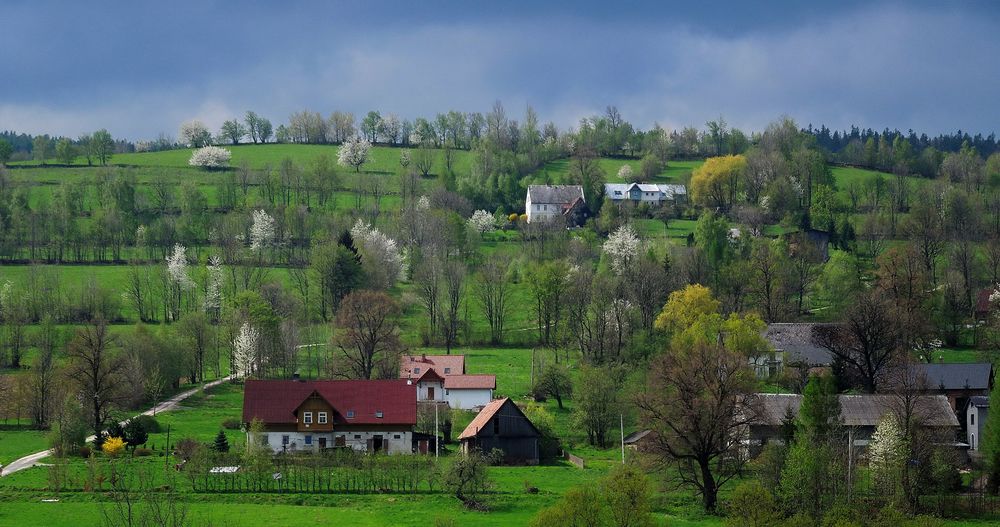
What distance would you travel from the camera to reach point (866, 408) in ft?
219

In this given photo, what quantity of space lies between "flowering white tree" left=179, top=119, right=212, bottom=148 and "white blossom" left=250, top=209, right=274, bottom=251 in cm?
6373

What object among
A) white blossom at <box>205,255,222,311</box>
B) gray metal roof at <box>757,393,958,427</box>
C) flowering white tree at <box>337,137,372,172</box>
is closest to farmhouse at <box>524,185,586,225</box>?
flowering white tree at <box>337,137,372,172</box>

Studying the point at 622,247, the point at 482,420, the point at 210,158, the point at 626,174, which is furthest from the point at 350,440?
the point at 210,158

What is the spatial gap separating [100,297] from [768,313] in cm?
5425

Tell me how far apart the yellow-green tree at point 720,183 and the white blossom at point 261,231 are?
49532mm

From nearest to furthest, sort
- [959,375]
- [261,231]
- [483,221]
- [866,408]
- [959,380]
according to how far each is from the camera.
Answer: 1. [866,408]
2. [959,380]
3. [959,375]
4. [261,231]
5. [483,221]

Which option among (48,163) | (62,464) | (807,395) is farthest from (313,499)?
(48,163)

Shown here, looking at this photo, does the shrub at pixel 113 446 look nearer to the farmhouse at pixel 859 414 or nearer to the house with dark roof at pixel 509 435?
the house with dark roof at pixel 509 435

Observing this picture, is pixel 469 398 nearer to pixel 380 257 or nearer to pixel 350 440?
Result: pixel 350 440

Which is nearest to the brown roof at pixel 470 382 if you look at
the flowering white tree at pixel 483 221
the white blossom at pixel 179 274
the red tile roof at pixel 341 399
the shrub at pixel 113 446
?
the red tile roof at pixel 341 399

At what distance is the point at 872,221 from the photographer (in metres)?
128

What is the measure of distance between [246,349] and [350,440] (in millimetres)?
20591

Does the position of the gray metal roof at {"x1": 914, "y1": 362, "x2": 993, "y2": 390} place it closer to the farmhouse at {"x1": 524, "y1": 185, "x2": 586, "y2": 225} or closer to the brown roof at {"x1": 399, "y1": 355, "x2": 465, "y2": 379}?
the brown roof at {"x1": 399, "y1": 355, "x2": 465, "y2": 379}

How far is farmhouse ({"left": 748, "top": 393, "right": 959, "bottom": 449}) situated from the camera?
63156 mm
